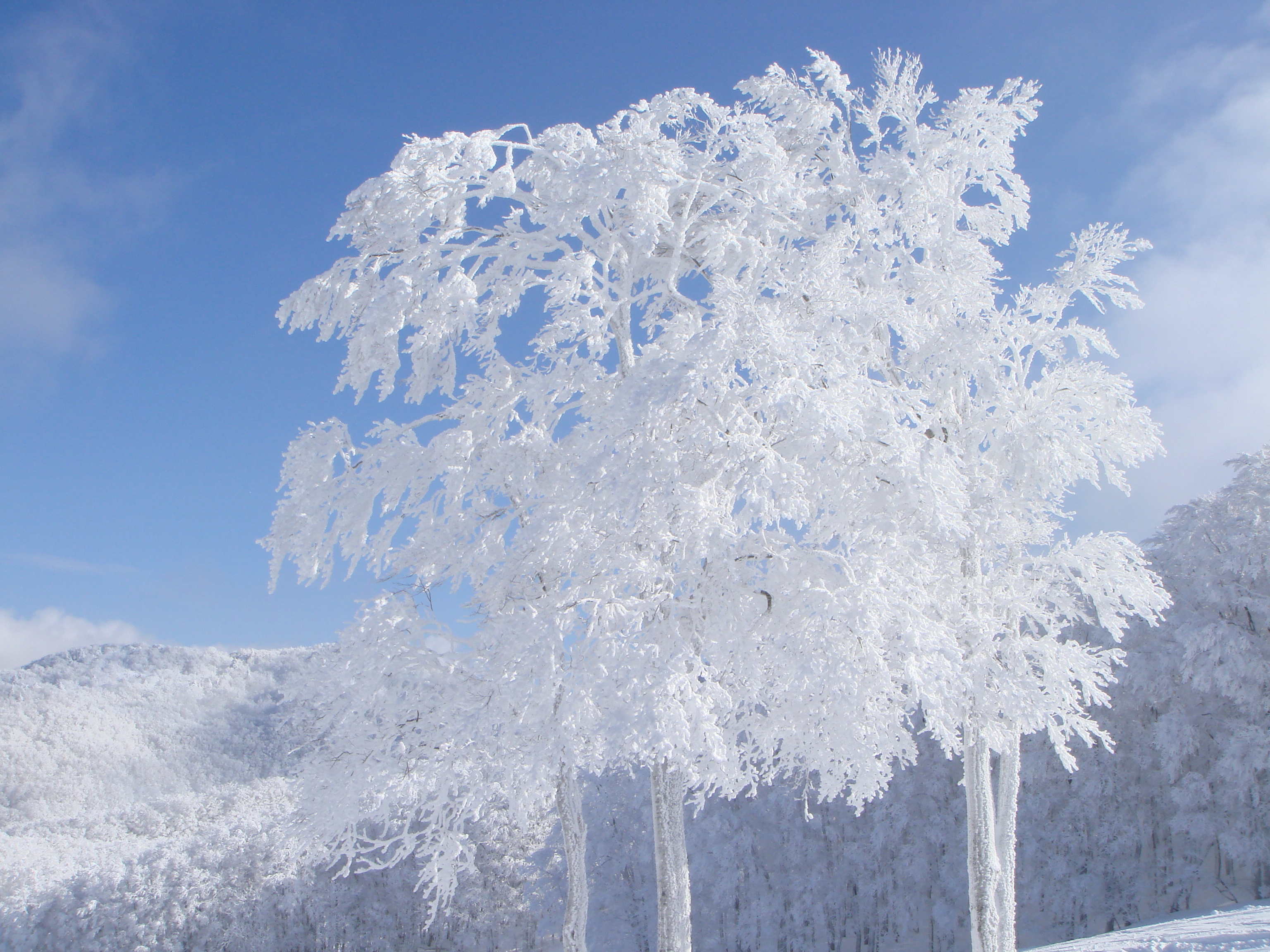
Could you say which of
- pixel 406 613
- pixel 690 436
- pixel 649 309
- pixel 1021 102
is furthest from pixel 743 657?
pixel 1021 102

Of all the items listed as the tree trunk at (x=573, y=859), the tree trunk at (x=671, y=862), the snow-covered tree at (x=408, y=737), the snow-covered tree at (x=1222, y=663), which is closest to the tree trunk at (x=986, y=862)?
the tree trunk at (x=671, y=862)

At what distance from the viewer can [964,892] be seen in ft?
95.5

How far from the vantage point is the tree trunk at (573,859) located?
9.80 metres

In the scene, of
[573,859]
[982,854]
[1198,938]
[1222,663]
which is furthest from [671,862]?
[1222,663]

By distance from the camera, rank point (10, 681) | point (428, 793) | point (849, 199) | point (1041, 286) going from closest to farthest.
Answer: point (428, 793)
point (849, 199)
point (1041, 286)
point (10, 681)

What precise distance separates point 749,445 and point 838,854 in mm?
31649

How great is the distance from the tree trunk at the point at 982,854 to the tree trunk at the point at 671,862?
3.74m

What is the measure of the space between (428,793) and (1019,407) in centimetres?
867

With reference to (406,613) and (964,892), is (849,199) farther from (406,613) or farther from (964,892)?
(964,892)

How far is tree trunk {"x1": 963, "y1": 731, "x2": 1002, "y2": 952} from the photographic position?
33.2 feet

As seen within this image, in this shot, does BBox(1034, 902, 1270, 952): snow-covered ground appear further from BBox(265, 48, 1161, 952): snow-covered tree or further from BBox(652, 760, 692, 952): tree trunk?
BBox(652, 760, 692, 952): tree trunk

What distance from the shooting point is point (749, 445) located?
7406 millimetres

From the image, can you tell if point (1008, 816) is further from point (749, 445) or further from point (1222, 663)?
point (1222, 663)

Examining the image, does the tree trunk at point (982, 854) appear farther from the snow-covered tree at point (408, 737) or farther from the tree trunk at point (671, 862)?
the snow-covered tree at point (408, 737)
